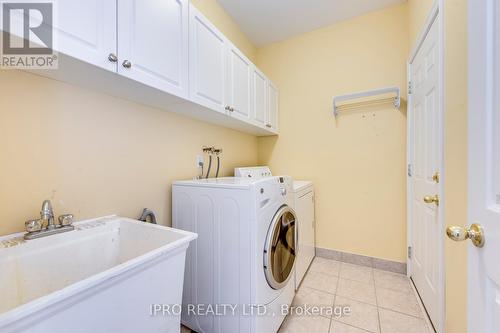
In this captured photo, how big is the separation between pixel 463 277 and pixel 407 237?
48.4 inches

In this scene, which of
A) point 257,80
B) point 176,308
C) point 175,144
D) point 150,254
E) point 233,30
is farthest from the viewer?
point 233,30

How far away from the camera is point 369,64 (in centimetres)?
224

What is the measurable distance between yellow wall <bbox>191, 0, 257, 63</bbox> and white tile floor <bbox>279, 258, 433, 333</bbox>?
2.74 m

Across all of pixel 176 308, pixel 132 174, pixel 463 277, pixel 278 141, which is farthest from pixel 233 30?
pixel 463 277

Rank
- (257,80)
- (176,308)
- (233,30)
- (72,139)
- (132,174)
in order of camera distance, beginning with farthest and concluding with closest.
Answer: (233,30)
(257,80)
(132,174)
(72,139)
(176,308)

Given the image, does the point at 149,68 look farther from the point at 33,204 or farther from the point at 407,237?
the point at 407,237

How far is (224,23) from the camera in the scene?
2209 millimetres

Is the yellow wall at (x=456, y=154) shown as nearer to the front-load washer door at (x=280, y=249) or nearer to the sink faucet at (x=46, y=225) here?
the front-load washer door at (x=280, y=249)

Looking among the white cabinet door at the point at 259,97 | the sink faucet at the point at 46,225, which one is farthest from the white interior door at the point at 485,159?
the white cabinet door at the point at 259,97

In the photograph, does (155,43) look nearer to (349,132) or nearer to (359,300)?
(349,132)

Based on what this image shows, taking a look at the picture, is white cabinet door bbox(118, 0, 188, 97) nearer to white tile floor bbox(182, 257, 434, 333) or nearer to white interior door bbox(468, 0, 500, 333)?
white interior door bbox(468, 0, 500, 333)

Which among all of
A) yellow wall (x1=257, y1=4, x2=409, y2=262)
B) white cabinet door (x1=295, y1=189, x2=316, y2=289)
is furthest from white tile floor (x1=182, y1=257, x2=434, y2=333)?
yellow wall (x1=257, y1=4, x2=409, y2=262)

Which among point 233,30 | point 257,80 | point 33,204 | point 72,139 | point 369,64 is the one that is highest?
point 233,30
